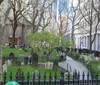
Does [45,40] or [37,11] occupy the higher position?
[37,11]

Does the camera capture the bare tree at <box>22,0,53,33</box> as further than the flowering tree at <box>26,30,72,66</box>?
Yes

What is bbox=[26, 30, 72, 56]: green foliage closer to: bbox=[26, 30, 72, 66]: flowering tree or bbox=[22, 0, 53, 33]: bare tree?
bbox=[26, 30, 72, 66]: flowering tree

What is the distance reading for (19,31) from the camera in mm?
70312

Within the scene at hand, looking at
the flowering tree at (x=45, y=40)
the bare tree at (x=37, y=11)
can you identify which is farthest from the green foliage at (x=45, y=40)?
the bare tree at (x=37, y=11)

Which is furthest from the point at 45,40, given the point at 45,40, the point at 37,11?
the point at 37,11

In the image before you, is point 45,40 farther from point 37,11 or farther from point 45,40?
point 37,11

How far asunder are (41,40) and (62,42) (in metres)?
1.99

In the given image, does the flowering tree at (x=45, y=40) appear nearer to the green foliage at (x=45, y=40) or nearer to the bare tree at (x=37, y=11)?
the green foliage at (x=45, y=40)

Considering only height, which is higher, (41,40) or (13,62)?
(41,40)

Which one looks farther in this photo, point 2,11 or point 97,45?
point 97,45

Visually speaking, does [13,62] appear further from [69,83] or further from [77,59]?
[69,83]

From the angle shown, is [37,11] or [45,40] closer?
[45,40]

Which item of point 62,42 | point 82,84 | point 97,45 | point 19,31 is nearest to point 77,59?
point 62,42

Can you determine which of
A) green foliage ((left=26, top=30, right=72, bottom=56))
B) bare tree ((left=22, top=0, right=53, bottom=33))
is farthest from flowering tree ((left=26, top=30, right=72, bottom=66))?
bare tree ((left=22, top=0, right=53, bottom=33))
